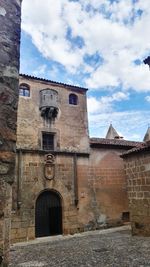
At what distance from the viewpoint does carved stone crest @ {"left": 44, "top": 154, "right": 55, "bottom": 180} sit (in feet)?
38.9

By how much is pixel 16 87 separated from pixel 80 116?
11702mm

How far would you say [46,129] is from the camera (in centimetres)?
1265

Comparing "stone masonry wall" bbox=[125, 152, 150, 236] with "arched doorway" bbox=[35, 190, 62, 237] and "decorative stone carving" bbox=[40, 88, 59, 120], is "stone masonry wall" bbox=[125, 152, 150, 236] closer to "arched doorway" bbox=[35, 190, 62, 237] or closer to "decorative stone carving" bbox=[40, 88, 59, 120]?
"arched doorway" bbox=[35, 190, 62, 237]

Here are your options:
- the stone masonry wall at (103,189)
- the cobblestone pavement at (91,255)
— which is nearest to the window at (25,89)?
the stone masonry wall at (103,189)

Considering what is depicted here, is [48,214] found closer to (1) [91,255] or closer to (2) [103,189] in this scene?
(2) [103,189]

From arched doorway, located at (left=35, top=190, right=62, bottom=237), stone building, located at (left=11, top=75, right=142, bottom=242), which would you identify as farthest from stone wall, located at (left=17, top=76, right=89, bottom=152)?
arched doorway, located at (left=35, top=190, right=62, bottom=237)

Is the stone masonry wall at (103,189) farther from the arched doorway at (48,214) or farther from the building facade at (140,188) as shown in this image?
the building facade at (140,188)

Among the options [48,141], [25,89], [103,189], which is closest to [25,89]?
[25,89]

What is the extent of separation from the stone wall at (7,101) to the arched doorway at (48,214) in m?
9.90

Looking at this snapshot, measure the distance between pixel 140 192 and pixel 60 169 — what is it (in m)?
4.45

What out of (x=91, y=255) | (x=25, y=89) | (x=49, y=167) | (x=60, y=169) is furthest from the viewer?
(x=25, y=89)

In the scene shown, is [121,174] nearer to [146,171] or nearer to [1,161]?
[146,171]

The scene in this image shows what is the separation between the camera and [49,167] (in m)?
12.0

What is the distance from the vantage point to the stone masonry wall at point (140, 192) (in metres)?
9.36
